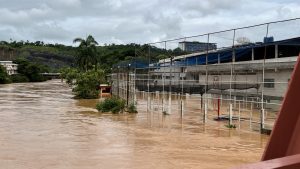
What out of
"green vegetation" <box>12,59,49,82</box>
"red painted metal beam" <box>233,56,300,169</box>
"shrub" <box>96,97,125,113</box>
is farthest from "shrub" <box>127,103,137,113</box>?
"green vegetation" <box>12,59,49,82</box>

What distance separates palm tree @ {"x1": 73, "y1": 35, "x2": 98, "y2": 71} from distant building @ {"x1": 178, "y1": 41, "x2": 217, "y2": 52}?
170 feet

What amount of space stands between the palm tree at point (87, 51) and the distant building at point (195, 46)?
51718mm

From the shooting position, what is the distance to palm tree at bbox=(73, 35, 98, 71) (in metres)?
75.6

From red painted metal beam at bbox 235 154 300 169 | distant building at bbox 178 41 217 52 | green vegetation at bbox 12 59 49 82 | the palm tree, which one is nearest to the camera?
red painted metal beam at bbox 235 154 300 169

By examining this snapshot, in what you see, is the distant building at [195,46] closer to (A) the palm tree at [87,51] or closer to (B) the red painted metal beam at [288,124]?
(B) the red painted metal beam at [288,124]

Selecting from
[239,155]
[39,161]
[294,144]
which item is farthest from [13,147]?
[294,144]

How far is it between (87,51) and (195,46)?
176 feet

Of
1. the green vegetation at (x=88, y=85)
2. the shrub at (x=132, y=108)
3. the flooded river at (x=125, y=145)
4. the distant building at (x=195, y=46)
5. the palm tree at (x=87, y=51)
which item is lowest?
the flooded river at (x=125, y=145)

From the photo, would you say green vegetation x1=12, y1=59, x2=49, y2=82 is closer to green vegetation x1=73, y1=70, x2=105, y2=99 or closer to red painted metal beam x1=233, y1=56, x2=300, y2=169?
green vegetation x1=73, y1=70, x2=105, y2=99

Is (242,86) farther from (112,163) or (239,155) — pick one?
(112,163)

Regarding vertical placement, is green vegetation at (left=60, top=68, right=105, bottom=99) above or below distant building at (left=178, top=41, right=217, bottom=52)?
below

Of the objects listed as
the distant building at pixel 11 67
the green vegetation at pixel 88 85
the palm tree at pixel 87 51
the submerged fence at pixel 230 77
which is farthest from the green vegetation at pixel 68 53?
the submerged fence at pixel 230 77

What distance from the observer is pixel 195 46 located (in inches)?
934

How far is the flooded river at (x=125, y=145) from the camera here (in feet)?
39.6
